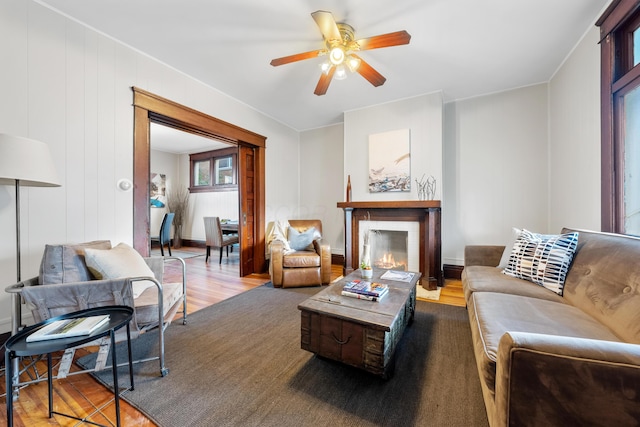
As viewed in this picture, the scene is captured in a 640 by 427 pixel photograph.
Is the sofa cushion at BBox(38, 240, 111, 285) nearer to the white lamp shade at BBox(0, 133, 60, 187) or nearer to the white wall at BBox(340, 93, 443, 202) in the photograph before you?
the white lamp shade at BBox(0, 133, 60, 187)

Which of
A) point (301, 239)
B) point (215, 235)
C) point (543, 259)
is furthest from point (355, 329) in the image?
point (215, 235)

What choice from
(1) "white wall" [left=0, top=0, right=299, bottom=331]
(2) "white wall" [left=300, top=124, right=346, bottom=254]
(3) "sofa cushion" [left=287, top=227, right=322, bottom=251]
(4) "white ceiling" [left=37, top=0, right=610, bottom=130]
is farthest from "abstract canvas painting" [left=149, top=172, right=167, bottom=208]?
(3) "sofa cushion" [left=287, top=227, right=322, bottom=251]

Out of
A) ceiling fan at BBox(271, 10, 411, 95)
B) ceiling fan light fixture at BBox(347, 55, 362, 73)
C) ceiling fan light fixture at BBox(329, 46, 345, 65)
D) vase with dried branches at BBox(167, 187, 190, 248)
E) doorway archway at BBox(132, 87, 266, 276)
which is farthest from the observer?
vase with dried branches at BBox(167, 187, 190, 248)

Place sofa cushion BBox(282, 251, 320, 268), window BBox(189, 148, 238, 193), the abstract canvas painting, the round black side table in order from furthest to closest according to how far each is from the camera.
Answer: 1. the abstract canvas painting
2. window BBox(189, 148, 238, 193)
3. sofa cushion BBox(282, 251, 320, 268)
4. the round black side table

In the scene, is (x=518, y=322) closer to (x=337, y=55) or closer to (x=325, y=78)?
(x=337, y=55)

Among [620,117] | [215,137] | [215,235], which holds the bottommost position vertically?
[215,235]

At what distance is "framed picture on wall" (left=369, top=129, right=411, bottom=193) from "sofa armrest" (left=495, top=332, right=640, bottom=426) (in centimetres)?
284

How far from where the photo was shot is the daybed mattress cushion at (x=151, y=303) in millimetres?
1564

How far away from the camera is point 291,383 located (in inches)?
57.7

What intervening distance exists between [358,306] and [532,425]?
2.98 feet

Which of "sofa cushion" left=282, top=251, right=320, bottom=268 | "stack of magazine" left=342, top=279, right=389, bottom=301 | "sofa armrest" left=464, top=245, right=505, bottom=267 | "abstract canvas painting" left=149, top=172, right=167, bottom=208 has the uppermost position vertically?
"abstract canvas painting" left=149, top=172, right=167, bottom=208

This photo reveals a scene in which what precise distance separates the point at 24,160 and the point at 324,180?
12.0ft

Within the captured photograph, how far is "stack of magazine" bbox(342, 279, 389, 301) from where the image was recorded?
167 centimetres

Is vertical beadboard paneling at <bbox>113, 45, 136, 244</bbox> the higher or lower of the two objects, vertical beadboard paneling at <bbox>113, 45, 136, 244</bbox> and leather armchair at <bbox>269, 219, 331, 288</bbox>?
the higher
